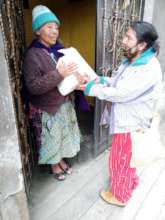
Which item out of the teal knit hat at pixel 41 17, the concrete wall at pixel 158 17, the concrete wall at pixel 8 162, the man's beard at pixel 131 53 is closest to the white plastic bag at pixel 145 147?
the man's beard at pixel 131 53

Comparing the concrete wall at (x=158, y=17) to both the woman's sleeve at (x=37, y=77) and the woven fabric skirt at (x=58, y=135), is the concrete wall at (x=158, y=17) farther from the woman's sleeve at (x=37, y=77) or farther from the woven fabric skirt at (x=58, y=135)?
the woman's sleeve at (x=37, y=77)

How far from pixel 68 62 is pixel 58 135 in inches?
22.6

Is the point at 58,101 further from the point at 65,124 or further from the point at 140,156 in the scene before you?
the point at 140,156

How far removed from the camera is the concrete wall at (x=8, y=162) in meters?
0.99

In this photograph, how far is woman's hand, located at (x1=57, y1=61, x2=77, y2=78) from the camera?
142cm

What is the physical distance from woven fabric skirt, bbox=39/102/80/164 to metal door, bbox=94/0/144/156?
1.14ft

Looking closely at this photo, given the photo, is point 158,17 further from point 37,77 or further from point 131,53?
point 37,77

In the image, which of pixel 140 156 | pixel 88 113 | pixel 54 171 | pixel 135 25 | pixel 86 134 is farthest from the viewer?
pixel 88 113

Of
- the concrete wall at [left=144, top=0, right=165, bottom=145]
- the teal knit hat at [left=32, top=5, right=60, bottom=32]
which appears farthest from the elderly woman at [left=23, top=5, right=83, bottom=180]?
the concrete wall at [left=144, top=0, right=165, bottom=145]

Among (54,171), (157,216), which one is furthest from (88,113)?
(157,216)

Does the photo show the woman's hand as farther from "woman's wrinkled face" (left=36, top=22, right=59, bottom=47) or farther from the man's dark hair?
the man's dark hair

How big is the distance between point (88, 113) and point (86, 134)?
20.4 inches

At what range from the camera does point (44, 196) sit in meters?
1.81

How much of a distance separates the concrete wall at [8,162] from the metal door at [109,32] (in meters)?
1.02
